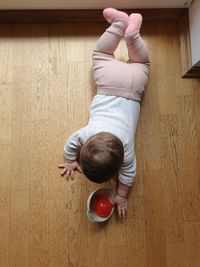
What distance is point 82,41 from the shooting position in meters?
1.24

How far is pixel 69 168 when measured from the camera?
1174 millimetres

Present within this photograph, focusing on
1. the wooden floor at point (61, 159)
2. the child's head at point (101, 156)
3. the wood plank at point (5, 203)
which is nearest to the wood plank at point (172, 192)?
the wooden floor at point (61, 159)

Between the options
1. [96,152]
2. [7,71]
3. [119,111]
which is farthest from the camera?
[7,71]

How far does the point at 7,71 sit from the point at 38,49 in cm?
13

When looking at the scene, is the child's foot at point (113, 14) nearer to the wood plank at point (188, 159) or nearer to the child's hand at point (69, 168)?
the wood plank at point (188, 159)

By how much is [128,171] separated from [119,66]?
326 millimetres

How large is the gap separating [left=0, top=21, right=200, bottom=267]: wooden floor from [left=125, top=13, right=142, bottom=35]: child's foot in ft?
0.37

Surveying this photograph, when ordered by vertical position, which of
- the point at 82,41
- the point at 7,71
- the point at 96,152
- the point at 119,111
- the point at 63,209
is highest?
the point at 82,41

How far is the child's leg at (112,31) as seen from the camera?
112cm

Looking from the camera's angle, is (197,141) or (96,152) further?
(197,141)

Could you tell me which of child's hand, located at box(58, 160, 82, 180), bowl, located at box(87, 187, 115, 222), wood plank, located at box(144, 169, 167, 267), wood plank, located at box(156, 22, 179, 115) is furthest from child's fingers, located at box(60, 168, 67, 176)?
wood plank, located at box(156, 22, 179, 115)

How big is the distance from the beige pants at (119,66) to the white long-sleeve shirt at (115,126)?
29mm

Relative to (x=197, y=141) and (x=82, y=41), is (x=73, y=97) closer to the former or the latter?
(x=82, y=41)

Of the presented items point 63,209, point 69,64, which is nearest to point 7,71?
point 69,64
